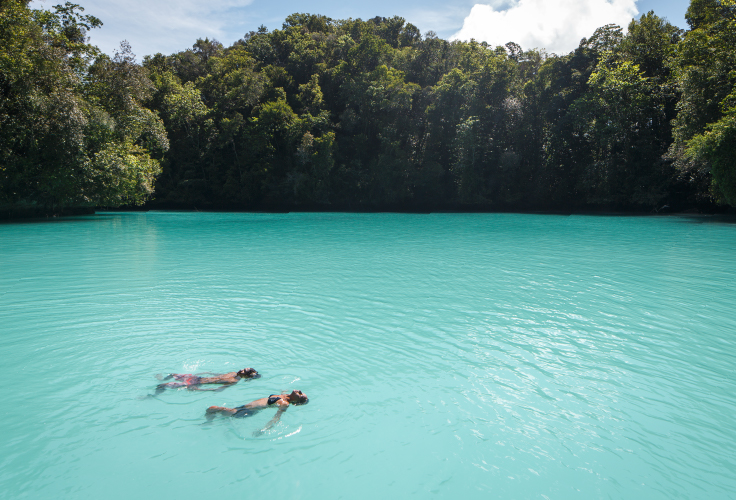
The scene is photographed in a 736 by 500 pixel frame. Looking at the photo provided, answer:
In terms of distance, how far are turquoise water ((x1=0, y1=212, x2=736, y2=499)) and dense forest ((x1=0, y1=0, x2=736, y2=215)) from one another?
65.4 ft

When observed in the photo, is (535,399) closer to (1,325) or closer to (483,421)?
(483,421)

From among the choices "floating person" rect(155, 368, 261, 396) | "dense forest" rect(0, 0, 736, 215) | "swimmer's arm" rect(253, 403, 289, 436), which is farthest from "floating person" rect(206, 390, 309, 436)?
"dense forest" rect(0, 0, 736, 215)

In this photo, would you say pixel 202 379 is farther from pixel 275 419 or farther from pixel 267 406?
pixel 275 419

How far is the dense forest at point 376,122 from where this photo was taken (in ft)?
93.2

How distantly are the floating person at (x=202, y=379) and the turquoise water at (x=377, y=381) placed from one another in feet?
0.40

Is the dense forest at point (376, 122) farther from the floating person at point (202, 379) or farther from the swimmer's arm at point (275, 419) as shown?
the swimmer's arm at point (275, 419)

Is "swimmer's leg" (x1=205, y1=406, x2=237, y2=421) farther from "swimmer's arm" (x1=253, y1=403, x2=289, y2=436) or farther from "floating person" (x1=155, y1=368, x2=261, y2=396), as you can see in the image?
"floating person" (x1=155, y1=368, x2=261, y2=396)

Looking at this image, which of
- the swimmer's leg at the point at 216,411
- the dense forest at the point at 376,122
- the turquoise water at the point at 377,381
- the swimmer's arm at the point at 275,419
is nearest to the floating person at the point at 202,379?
the turquoise water at the point at 377,381

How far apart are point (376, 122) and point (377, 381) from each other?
41933mm

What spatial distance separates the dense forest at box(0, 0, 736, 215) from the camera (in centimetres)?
2841

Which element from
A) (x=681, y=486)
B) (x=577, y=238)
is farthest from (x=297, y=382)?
(x=577, y=238)

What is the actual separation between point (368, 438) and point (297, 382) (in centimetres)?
150

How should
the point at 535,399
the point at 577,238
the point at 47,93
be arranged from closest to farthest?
the point at 535,399
the point at 577,238
the point at 47,93

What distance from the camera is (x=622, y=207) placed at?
130 feet
